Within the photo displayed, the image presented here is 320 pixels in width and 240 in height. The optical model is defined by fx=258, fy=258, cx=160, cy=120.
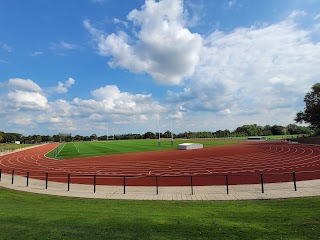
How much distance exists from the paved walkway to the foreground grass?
1619 millimetres

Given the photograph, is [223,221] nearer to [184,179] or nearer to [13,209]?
[13,209]

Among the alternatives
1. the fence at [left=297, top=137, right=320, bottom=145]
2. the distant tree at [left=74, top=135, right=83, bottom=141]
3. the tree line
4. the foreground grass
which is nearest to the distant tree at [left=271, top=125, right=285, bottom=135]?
the tree line

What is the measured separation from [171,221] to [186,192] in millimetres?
6942

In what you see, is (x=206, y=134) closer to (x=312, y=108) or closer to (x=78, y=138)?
(x=78, y=138)

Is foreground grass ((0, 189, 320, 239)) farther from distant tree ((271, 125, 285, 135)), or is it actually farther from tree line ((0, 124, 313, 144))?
distant tree ((271, 125, 285, 135))

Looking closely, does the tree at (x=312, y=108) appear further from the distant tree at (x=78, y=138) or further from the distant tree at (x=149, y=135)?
the distant tree at (x=78, y=138)

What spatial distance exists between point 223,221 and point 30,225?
619 cm

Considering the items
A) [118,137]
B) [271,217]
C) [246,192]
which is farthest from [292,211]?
[118,137]

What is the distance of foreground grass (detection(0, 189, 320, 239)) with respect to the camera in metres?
7.18

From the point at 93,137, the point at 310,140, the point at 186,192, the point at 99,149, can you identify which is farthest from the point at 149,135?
the point at 186,192

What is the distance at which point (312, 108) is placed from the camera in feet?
255

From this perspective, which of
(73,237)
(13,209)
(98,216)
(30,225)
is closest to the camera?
(73,237)

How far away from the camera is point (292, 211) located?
9.95 meters

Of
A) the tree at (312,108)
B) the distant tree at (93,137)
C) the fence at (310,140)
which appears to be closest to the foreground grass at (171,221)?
the fence at (310,140)
